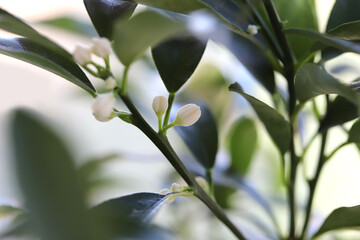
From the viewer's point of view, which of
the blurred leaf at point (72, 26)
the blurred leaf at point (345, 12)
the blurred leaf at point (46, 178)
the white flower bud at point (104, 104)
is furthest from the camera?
the blurred leaf at point (72, 26)

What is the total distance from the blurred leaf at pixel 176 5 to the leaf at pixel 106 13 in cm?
1

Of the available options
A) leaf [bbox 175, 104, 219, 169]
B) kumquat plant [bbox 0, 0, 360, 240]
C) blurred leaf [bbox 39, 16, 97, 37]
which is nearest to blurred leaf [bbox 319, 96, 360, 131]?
kumquat plant [bbox 0, 0, 360, 240]

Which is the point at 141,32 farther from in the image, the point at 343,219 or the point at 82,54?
the point at 343,219

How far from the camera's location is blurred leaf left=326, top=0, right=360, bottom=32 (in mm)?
429

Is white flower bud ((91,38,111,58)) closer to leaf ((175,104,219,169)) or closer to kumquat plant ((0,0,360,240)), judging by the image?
kumquat plant ((0,0,360,240))

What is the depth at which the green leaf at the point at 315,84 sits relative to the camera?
31 centimetres

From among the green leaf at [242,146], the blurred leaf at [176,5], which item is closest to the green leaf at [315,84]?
the blurred leaf at [176,5]

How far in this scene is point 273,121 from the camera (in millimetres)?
425

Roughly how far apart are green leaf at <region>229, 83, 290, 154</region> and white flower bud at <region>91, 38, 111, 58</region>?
110 millimetres

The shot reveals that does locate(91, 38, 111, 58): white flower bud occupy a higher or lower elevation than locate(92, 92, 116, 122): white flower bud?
higher

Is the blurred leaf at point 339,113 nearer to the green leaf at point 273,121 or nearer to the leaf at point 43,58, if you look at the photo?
the green leaf at point 273,121

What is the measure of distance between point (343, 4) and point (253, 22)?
8cm

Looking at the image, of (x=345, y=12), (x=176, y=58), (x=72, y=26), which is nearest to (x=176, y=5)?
(x=176, y=58)

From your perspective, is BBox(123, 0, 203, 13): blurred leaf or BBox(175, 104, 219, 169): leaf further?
BBox(175, 104, 219, 169): leaf
